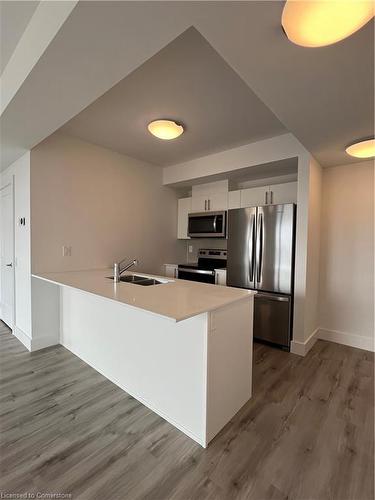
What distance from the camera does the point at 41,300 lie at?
2.87 metres

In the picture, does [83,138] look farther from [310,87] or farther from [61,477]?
[61,477]

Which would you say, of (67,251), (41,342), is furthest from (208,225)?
(41,342)

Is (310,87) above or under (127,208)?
above

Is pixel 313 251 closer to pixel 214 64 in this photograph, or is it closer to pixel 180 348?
pixel 180 348

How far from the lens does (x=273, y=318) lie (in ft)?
9.98

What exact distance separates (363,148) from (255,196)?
4.63 feet

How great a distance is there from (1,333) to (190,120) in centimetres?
364

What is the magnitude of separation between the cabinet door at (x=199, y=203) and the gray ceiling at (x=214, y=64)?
6.55 ft

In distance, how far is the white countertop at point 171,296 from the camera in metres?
1.41

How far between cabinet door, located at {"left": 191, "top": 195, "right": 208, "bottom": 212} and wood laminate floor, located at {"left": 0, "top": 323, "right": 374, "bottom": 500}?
2.67 metres

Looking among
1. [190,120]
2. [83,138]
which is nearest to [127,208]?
[83,138]

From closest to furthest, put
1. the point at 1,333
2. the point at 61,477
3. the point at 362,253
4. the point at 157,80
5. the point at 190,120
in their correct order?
the point at 61,477 < the point at 157,80 < the point at 190,120 < the point at 362,253 < the point at 1,333

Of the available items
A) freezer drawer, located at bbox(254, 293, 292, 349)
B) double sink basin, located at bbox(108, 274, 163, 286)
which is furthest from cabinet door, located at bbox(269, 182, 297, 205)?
double sink basin, located at bbox(108, 274, 163, 286)

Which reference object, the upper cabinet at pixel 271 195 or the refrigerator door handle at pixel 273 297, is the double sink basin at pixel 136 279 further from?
the upper cabinet at pixel 271 195
